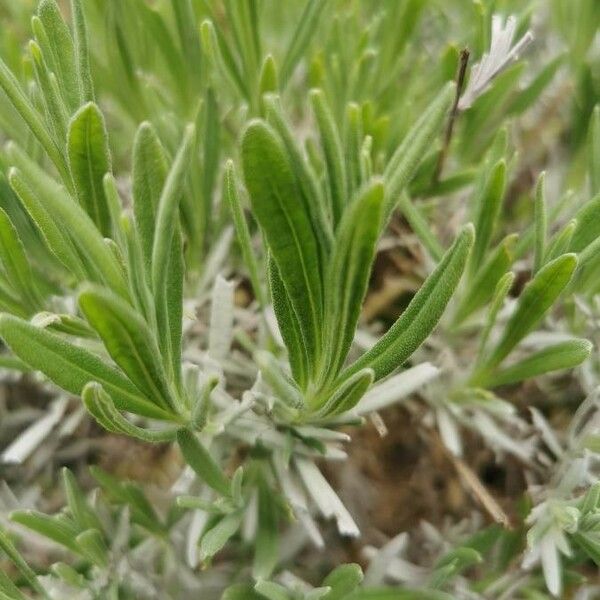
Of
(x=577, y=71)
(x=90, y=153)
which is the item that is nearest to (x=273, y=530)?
(x=90, y=153)

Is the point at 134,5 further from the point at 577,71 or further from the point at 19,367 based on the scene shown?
the point at 577,71

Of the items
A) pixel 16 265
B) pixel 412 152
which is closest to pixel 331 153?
pixel 412 152

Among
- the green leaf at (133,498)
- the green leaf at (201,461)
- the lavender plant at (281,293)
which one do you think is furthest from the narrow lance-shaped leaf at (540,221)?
the green leaf at (133,498)

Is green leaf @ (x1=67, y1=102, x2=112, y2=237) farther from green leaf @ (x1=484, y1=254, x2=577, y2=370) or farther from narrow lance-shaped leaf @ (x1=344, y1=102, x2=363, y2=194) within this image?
green leaf @ (x1=484, y1=254, x2=577, y2=370)

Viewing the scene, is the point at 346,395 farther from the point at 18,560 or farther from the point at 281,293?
the point at 18,560

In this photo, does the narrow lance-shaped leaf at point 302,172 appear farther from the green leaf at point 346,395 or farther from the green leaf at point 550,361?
the green leaf at point 550,361

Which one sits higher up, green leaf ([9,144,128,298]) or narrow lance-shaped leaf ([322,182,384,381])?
green leaf ([9,144,128,298])

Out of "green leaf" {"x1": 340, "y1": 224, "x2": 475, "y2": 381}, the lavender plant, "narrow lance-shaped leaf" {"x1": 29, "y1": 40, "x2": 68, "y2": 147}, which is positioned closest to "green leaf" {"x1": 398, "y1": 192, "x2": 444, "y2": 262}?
the lavender plant
